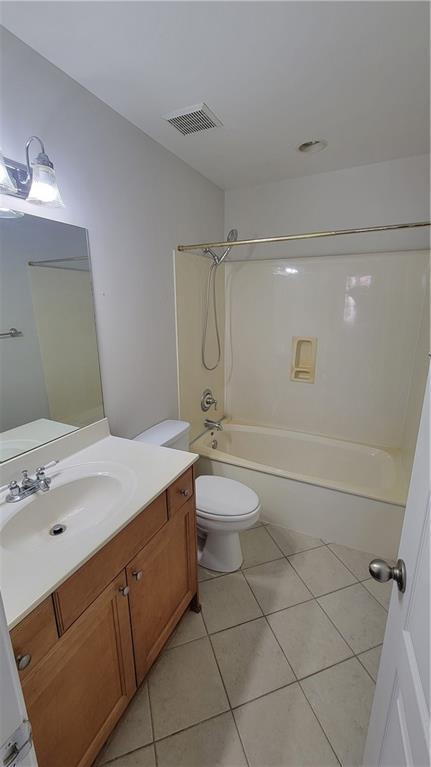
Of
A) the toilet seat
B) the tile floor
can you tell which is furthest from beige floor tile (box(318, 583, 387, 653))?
the toilet seat

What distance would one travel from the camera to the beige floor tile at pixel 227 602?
157cm

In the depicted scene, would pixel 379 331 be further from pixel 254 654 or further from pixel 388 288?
pixel 254 654

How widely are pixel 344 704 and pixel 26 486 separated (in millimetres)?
1464

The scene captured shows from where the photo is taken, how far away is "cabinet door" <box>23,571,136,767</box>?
31.6 inches

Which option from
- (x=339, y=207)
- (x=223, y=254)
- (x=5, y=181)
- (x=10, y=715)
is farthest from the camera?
(x=223, y=254)

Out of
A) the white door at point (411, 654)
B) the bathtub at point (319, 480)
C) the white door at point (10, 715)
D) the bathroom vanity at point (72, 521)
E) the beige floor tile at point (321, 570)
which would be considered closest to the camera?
the white door at point (10, 715)

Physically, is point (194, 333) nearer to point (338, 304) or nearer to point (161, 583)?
point (338, 304)

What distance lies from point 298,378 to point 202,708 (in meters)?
2.07

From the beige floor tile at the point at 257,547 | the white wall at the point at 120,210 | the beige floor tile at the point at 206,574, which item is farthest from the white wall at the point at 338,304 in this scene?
the beige floor tile at the point at 206,574

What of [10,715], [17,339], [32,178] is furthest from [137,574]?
[32,178]

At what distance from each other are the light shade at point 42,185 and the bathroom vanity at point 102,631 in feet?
3.68

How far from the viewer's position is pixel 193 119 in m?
1.58

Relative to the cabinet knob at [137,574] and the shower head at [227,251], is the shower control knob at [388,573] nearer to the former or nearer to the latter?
the cabinet knob at [137,574]

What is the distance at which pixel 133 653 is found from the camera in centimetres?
114
